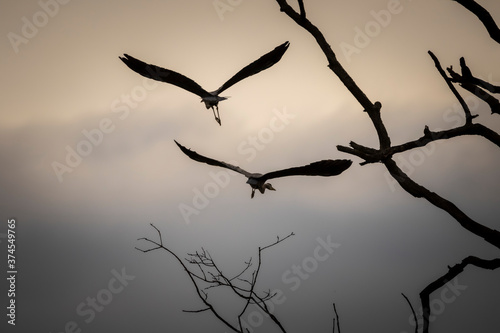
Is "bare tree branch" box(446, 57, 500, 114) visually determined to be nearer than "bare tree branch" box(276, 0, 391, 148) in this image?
Yes

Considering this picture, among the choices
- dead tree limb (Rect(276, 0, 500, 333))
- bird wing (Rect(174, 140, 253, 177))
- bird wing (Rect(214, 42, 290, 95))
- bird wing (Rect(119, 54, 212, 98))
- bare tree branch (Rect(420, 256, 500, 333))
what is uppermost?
bird wing (Rect(119, 54, 212, 98))

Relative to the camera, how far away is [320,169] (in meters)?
2.77

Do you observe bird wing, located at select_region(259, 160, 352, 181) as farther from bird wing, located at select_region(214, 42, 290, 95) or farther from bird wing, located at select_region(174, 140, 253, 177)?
bird wing, located at select_region(214, 42, 290, 95)

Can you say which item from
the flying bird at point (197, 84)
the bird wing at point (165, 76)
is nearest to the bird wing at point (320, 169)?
the flying bird at point (197, 84)

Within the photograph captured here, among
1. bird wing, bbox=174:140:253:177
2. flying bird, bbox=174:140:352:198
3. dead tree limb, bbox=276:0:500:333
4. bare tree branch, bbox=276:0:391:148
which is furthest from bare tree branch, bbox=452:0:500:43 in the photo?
bird wing, bbox=174:140:253:177

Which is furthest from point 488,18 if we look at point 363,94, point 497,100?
point 363,94

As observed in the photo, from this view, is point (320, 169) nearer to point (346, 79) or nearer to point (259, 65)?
point (346, 79)

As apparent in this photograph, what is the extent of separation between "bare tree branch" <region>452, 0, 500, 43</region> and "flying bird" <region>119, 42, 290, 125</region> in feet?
4.43

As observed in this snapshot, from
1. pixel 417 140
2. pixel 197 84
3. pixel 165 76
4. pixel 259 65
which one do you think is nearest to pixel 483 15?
pixel 417 140

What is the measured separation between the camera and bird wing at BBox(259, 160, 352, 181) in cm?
274

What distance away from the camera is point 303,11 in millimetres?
2354

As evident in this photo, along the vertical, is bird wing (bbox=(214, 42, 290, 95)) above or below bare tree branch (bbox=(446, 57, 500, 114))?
above

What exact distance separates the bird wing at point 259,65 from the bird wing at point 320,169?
811 mm

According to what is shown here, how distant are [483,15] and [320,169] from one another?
1.21 metres
